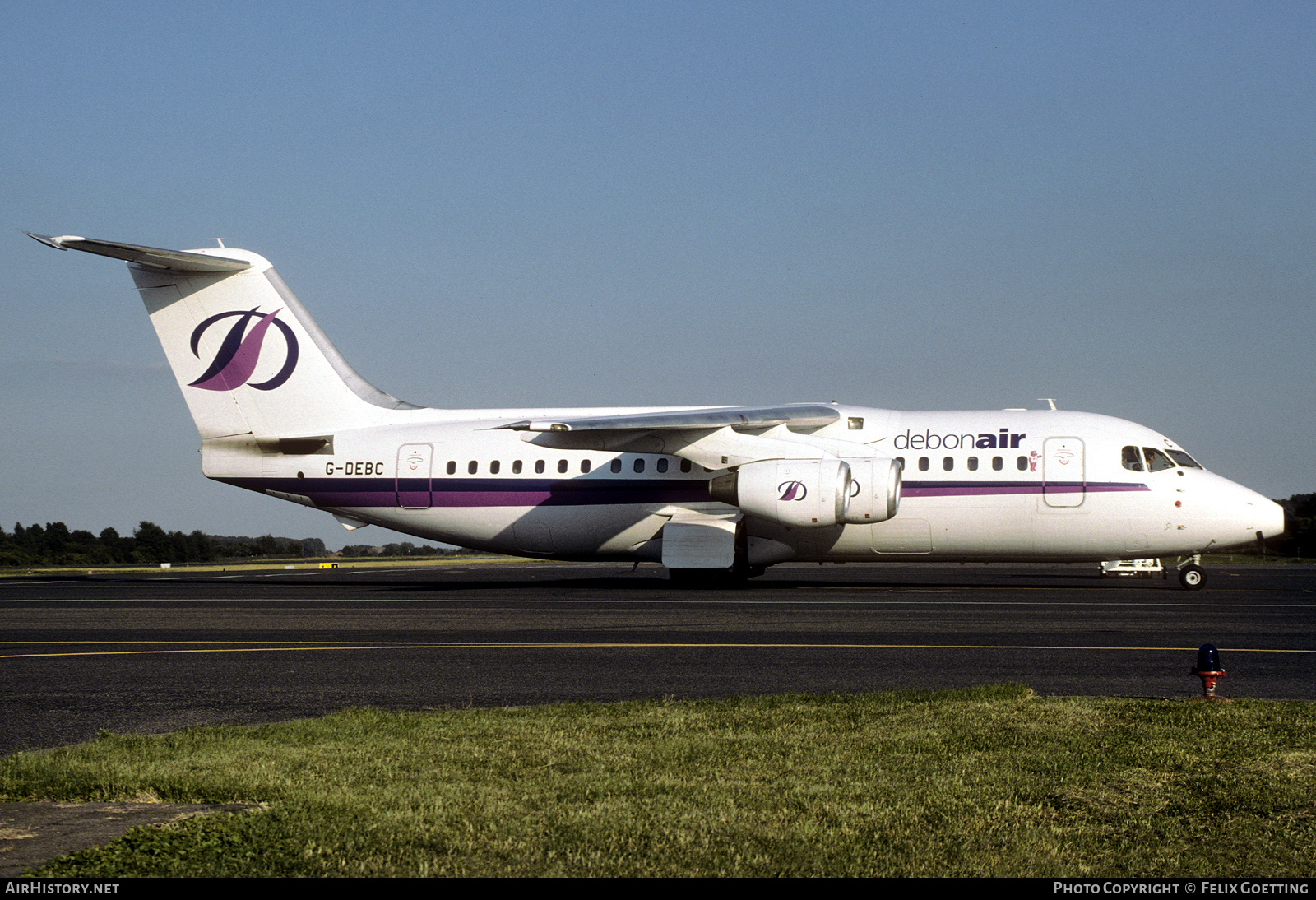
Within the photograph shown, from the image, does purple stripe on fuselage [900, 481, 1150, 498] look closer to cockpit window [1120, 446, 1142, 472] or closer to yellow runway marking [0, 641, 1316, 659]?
cockpit window [1120, 446, 1142, 472]

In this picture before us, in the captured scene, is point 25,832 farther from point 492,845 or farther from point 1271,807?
point 1271,807

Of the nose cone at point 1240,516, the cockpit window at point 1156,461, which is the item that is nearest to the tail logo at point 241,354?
the cockpit window at point 1156,461

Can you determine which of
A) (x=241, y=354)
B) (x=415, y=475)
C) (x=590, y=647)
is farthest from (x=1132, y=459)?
(x=241, y=354)

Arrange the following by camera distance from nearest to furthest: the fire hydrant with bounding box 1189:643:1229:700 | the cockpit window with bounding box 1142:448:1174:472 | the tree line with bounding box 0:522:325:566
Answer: the fire hydrant with bounding box 1189:643:1229:700
the cockpit window with bounding box 1142:448:1174:472
the tree line with bounding box 0:522:325:566

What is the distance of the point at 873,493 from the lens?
23516 millimetres

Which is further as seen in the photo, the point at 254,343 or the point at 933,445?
the point at 254,343

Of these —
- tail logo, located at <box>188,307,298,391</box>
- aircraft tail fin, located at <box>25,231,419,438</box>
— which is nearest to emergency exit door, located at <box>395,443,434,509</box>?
aircraft tail fin, located at <box>25,231,419,438</box>

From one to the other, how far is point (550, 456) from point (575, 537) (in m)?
1.97

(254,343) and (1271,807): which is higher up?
(254,343)

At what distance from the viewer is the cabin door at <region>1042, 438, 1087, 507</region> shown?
23953mm

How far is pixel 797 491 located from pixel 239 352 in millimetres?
13939

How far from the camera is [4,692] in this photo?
34.4 feet

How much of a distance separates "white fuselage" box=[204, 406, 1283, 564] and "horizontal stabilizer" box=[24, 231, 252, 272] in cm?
416

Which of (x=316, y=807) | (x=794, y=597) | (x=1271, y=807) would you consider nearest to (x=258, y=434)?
(x=794, y=597)
